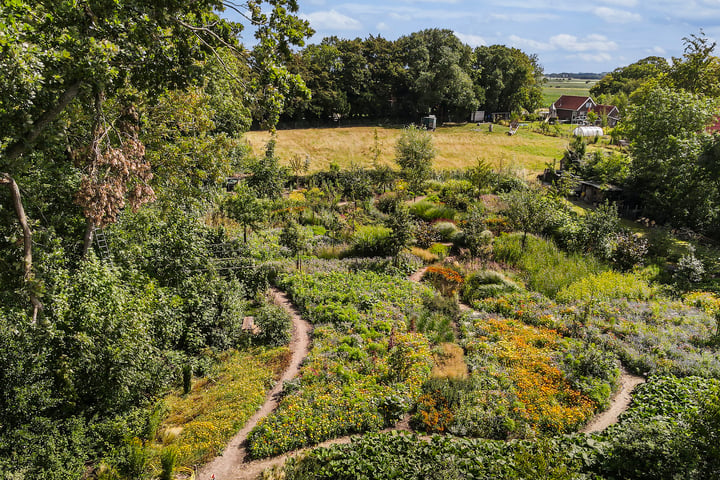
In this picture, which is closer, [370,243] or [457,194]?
[370,243]

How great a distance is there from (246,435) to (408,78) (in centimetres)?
5072

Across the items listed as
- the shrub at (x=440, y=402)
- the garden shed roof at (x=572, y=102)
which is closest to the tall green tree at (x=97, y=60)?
the shrub at (x=440, y=402)

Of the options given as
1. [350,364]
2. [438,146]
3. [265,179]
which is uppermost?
[438,146]

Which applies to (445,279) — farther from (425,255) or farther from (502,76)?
(502,76)

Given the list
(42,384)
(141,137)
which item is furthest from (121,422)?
(141,137)

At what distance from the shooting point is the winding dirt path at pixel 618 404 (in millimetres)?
9125

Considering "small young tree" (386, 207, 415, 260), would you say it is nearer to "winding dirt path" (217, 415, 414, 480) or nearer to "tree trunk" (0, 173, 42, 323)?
"winding dirt path" (217, 415, 414, 480)

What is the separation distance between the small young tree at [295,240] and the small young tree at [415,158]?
13034 millimetres

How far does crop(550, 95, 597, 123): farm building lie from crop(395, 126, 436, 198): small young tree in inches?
1867

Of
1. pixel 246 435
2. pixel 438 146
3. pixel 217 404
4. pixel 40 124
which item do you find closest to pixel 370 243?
pixel 217 404

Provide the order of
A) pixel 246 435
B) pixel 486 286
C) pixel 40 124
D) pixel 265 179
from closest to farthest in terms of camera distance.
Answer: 1. pixel 40 124
2. pixel 246 435
3. pixel 486 286
4. pixel 265 179

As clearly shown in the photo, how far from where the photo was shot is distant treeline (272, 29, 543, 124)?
49500 mm

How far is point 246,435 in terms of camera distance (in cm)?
877

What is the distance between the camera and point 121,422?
795 centimetres
